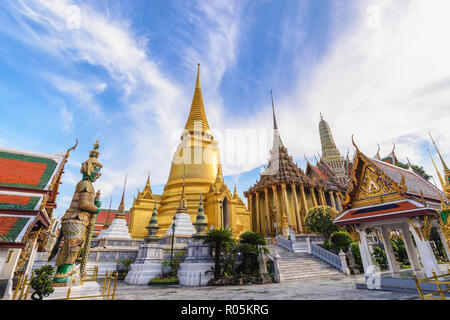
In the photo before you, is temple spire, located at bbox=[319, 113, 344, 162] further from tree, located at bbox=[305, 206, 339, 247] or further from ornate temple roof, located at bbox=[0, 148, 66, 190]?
ornate temple roof, located at bbox=[0, 148, 66, 190]

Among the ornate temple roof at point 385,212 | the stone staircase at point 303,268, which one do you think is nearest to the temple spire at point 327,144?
the stone staircase at point 303,268

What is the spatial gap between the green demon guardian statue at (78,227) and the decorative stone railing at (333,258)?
1252 centimetres

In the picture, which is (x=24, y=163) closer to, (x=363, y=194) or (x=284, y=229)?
(x=363, y=194)

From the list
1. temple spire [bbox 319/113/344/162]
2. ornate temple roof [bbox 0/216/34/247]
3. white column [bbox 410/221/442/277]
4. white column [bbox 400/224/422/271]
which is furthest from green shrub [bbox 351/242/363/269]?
temple spire [bbox 319/113/344/162]

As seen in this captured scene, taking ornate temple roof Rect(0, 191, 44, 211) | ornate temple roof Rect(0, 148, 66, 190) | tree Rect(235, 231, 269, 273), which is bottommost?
tree Rect(235, 231, 269, 273)

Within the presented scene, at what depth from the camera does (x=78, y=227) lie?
6.38 m

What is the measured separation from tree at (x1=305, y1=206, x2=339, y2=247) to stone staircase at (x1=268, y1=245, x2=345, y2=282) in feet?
7.67

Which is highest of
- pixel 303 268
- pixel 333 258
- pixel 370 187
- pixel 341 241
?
pixel 370 187

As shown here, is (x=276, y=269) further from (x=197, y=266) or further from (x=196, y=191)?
(x=196, y=191)

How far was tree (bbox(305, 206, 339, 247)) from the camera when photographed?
635 inches

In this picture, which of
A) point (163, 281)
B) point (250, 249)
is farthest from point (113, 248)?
point (250, 249)

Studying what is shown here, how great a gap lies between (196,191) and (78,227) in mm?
16331
